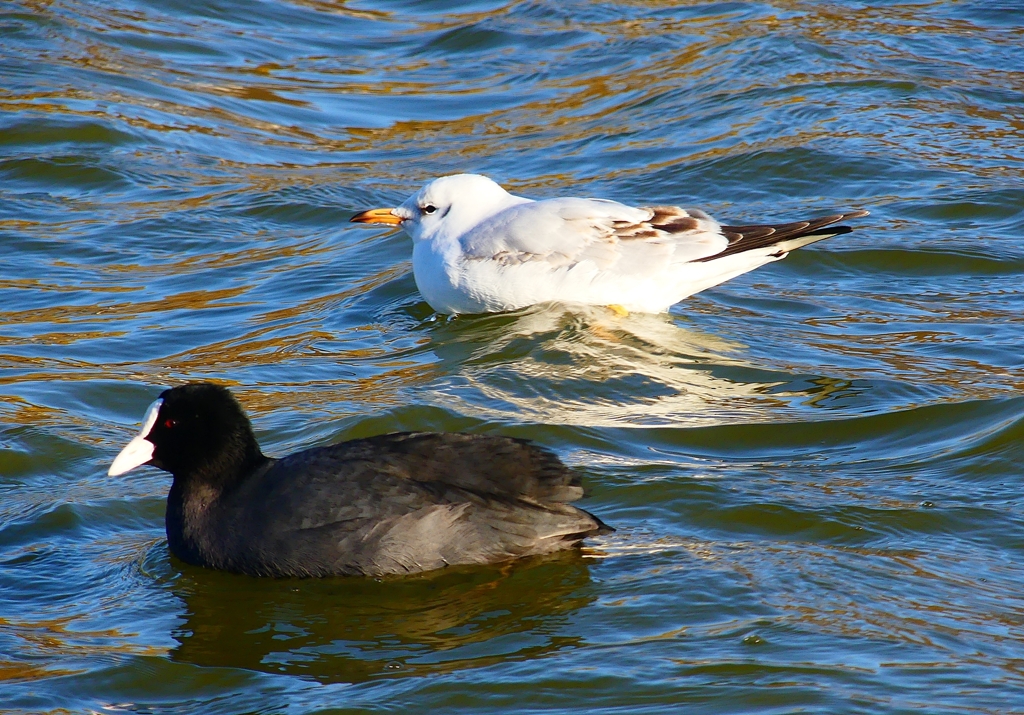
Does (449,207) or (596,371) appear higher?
(449,207)

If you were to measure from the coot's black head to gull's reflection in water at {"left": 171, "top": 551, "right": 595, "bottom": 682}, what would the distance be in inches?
17.1

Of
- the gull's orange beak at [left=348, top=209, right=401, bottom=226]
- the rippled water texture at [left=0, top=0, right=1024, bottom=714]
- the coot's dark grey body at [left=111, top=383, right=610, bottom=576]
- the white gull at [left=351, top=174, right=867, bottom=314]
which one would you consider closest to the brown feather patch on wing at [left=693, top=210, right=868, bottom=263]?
the white gull at [left=351, top=174, right=867, bottom=314]

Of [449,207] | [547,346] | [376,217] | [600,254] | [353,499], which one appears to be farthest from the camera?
[376,217]

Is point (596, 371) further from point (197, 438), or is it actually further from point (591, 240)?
point (197, 438)

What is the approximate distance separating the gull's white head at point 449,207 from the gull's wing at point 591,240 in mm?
372

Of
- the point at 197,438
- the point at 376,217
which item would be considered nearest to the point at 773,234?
the point at 376,217

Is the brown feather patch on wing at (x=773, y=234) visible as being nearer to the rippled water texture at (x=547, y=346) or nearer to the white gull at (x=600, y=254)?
the white gull at (x=600, y=254)

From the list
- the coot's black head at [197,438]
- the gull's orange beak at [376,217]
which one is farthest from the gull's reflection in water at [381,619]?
the gull's orange beak at [376,217]

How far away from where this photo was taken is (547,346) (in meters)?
8.20

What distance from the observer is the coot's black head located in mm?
5562

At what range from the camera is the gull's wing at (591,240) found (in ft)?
27.7

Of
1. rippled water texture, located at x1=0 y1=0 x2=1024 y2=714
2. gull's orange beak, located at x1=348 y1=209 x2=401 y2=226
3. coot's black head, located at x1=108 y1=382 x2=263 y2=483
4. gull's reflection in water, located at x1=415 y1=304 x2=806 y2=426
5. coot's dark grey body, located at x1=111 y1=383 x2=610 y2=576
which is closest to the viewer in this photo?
rippled water texture, located at x1=0 y1=0 x2=1024 y2=714

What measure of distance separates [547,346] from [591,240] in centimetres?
Answer: 76

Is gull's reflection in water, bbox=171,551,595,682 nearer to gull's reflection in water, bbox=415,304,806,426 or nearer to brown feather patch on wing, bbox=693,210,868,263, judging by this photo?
gull's reflection in water, bbox=415,304,806,426
